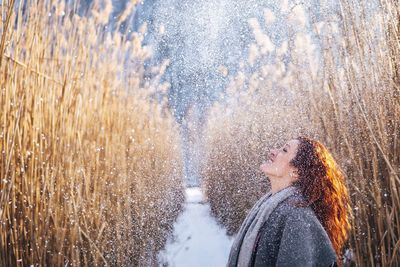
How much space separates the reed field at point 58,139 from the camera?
105 centimetres

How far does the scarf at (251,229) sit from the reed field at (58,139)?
0.36m

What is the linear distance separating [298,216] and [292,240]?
56 mm

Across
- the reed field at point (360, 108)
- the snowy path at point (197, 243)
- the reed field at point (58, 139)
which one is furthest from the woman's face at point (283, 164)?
the snowy path at point (197, 243)

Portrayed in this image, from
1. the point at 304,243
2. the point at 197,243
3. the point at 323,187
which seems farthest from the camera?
the point at 197,243

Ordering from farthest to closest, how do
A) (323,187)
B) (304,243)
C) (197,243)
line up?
(197,243)
(323,187)
(304,243)

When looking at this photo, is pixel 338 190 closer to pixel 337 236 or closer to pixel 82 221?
pixel 337 236

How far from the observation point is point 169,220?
3338 millimetres

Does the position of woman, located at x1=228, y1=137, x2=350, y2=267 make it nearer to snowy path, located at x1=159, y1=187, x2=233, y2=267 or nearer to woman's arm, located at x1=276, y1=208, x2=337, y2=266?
woman's arm, located at x1=276, y1=208, x2=337, y2=266

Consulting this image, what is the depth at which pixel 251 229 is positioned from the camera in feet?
4.02

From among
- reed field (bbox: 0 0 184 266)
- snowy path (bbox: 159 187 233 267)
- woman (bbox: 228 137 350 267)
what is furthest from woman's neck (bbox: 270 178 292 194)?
snowy path (bbox: 159 187 233 267)

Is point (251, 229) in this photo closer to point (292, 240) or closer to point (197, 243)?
point (292, 240)

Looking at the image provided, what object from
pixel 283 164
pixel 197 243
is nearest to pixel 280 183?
pixel 283 164

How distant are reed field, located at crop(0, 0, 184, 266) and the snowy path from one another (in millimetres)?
896

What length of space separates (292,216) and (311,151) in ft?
0.63
